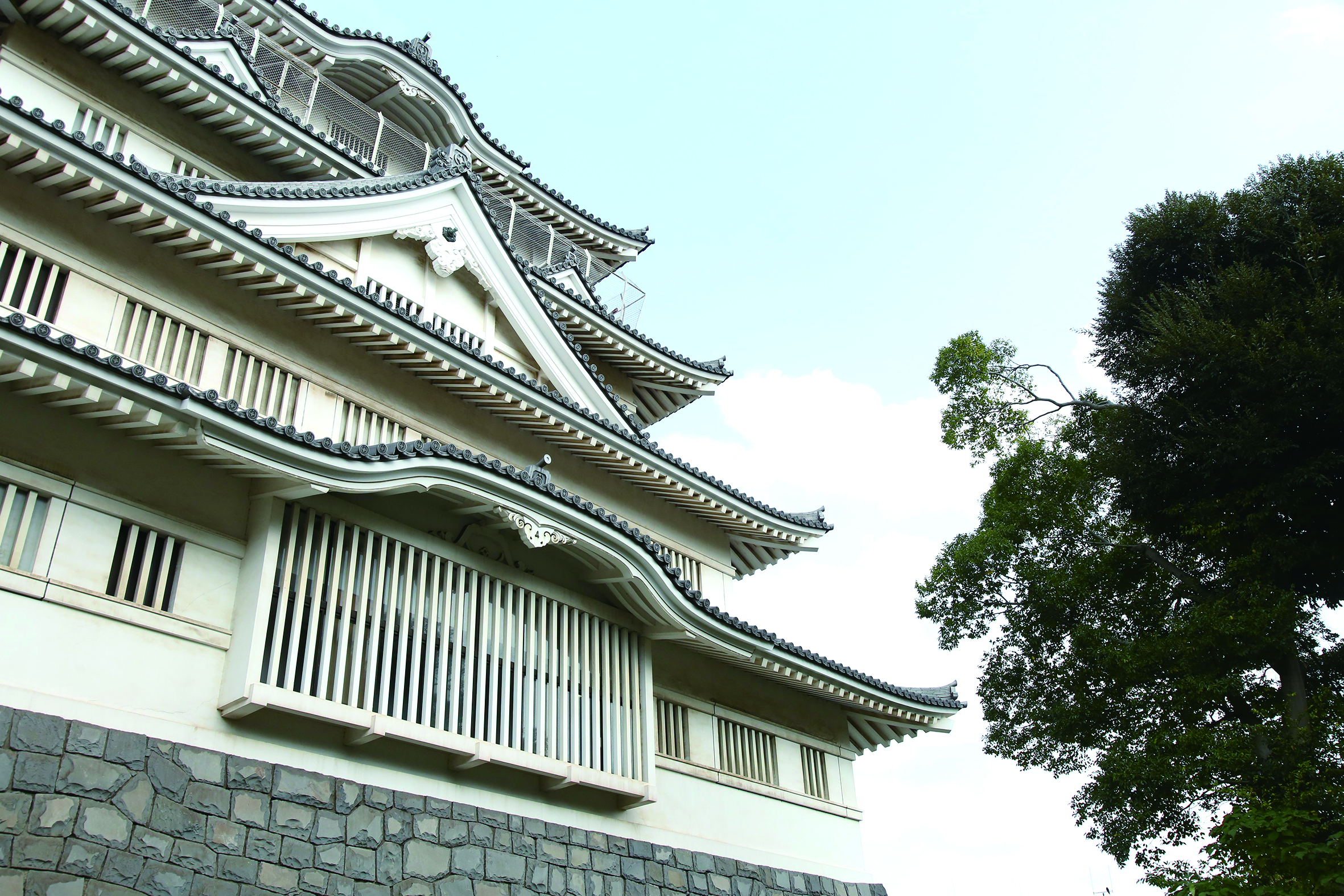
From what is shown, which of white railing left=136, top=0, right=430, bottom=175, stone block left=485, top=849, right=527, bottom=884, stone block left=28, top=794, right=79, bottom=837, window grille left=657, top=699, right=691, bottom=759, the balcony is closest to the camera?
stone block left=28, top=794, right=79, bottom=837

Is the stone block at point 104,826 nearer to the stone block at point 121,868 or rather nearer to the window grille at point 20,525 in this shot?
the stone block at point 121,868

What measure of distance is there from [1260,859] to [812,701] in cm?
556

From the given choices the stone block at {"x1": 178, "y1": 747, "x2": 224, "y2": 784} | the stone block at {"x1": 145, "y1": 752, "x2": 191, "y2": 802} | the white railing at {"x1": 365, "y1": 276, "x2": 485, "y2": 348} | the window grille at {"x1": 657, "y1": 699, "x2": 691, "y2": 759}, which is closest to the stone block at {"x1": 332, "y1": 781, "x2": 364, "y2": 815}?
the stone block at {"x1": 178, "y1": 747, "x2": 224, "y2": 784}

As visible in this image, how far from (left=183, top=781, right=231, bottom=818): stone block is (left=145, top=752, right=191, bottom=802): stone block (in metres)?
0.05

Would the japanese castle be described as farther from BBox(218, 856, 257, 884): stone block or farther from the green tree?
the green tree

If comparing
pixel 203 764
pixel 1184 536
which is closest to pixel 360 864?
pixel 203 764

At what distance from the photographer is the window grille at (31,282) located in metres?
8.61

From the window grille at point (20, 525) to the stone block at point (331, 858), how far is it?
2.98m

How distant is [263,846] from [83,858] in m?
1.22

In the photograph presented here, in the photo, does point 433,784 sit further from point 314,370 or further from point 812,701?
point 812,701

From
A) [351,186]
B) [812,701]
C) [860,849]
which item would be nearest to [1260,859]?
[860,849]

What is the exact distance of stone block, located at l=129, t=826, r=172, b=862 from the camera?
6.74 metres

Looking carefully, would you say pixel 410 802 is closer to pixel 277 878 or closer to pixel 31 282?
pixel 277 878

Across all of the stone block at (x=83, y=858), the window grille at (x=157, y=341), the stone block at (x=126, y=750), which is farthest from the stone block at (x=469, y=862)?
the window grille at (x=157, y=341)
